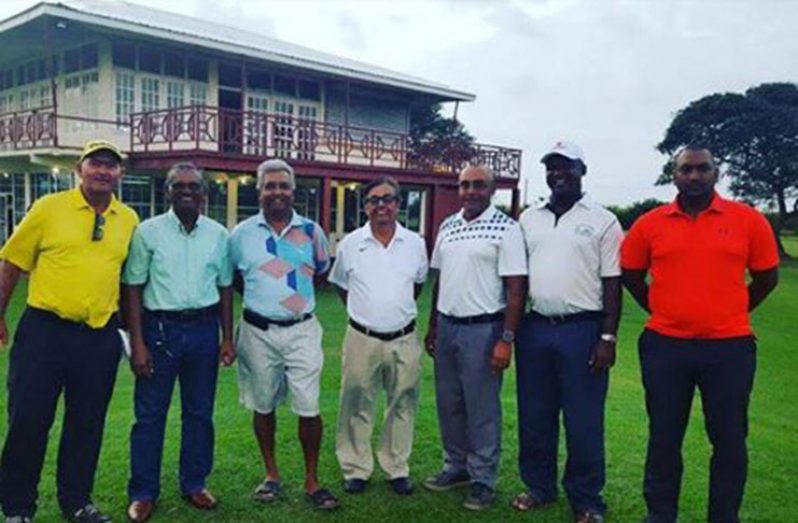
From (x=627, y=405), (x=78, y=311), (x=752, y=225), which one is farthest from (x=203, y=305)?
(x=627, y=405)

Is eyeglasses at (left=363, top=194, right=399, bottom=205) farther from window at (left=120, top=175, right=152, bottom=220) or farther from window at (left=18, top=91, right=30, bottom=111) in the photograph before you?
window at (left=18, top=91, right=30, bottom=111)

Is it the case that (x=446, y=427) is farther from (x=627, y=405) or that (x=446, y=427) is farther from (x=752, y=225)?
(x=627, y=405)

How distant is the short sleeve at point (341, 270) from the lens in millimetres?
4156

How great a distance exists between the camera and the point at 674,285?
339 centimetres

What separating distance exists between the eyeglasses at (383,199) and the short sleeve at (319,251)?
13.2 inches

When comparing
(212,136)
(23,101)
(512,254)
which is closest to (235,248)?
(512,254)

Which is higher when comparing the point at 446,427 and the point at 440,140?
the point at 440,140

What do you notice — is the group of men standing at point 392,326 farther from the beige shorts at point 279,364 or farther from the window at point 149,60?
the window at point 149,60

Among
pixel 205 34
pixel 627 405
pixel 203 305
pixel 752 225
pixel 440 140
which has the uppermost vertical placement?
pixel 205 34

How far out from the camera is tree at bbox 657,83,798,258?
104 ft

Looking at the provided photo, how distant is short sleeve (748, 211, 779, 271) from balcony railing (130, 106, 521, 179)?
1112 centimetres

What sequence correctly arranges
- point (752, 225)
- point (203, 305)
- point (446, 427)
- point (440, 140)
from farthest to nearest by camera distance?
1. point (440, 140)
2. point (446, 427)
3. point (203, 305)
4. point (752, 225)

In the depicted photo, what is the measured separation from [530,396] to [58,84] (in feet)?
53.9

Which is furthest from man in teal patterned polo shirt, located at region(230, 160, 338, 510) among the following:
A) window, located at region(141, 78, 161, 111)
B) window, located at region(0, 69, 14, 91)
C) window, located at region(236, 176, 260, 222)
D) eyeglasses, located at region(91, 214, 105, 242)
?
window, located at region(0, 69, 14, 91)
